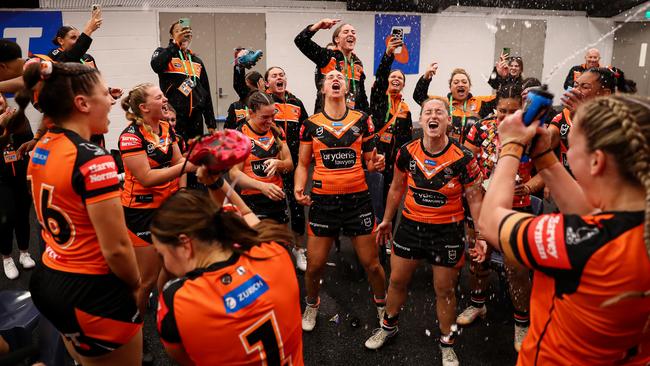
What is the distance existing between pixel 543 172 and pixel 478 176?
150 centimetres

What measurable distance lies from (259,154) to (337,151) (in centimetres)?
70

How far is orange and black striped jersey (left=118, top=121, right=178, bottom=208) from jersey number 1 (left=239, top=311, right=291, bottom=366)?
1.92 metres

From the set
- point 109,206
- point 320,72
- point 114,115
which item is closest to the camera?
point 109,206

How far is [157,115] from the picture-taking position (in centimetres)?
343

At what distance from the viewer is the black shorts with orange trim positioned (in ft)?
10.8

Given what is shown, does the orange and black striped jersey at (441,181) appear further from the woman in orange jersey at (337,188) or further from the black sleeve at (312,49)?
the black sleeve at (312,49)

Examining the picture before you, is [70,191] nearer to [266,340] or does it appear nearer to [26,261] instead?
[266,340]

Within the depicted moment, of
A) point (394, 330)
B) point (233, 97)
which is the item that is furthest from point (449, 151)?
point (233, 97)

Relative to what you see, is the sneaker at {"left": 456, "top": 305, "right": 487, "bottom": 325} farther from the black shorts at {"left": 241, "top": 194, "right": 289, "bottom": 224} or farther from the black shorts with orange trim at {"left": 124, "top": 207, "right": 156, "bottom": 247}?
the black shorts with orange trim at {"left": 124, "top": 207, "right": 156, "bottom": 247}

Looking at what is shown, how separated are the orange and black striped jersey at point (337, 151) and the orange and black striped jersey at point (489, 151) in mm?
948

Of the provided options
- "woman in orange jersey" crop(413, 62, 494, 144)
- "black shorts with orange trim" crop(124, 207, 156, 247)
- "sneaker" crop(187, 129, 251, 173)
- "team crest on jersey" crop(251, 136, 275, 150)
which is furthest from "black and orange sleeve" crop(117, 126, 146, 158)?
"woman in orange jersey" crop(413, 62, 494, 144)

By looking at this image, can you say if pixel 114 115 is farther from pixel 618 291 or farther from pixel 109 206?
pixel 618 291

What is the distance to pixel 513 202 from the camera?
11.0ft

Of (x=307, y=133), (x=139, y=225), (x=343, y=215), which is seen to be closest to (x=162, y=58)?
(x=307, y=133)
